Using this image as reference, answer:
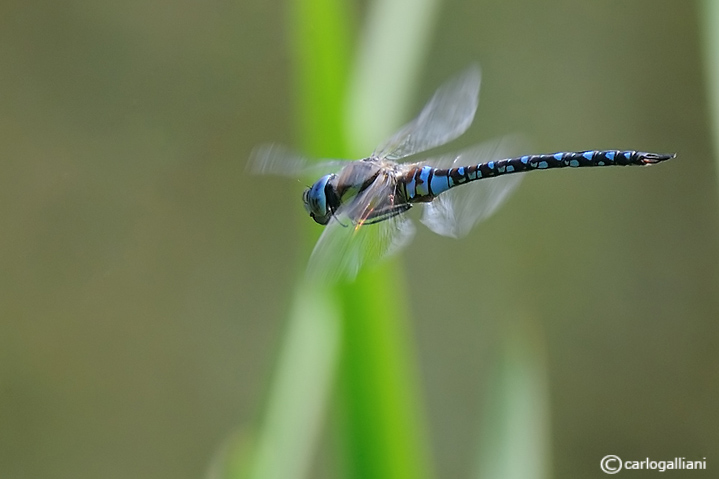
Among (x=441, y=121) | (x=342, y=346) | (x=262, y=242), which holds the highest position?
(x=262, y=242)

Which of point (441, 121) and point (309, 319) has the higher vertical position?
point (441, 121)

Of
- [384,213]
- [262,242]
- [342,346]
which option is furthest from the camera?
[262,242]

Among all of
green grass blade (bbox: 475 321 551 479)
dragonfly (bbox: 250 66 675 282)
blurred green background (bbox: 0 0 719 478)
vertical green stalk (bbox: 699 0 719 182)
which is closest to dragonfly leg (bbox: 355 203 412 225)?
dragonfly (bbox: 250 66 675 282)

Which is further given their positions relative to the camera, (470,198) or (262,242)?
(262,242)

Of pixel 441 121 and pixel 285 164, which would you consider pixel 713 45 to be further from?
pixel 285 164

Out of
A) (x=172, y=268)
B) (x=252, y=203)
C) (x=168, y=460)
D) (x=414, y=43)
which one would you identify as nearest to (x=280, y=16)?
(x=252, y=203)

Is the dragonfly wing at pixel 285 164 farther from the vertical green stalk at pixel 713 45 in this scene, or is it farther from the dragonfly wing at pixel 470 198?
the vertical green stalk at pixel 713 45

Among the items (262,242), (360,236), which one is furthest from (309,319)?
(262,242)
